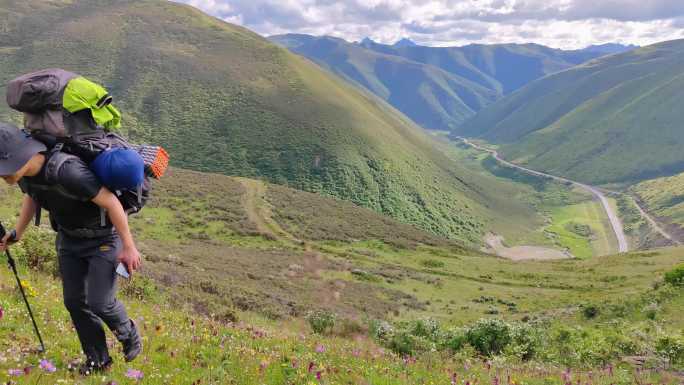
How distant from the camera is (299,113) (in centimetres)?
13225

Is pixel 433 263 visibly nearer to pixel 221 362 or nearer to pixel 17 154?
pixel 221 362

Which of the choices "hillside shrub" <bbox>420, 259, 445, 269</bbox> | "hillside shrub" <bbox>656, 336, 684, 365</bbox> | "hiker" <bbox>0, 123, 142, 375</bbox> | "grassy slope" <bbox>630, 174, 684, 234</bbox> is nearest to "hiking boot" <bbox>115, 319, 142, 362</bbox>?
"hiker" <bbox>0, 123, 142, 375</bbox>

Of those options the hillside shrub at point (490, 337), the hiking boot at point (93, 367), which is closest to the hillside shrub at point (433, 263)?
the hillside shrub at point (490, 337)

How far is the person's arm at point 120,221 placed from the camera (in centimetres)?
456

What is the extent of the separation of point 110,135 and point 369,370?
447 cm

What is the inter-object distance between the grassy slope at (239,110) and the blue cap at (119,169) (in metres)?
102

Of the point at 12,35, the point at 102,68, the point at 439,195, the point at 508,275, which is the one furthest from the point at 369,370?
the point at 12,35

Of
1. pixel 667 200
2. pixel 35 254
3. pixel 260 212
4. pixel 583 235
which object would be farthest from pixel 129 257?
pixel 667 200

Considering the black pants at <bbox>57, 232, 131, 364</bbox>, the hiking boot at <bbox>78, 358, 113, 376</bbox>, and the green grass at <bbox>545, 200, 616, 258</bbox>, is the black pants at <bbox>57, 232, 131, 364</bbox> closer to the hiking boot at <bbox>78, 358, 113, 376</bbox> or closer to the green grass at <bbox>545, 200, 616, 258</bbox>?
the hiking boot at <bbox>78, 358, 113, 376</bbox>

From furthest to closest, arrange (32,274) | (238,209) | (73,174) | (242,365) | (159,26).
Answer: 1. (159,26)
2. (238,209)
3. (32,274)
4. (242,365)
5. (73,174)

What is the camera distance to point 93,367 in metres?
5.30

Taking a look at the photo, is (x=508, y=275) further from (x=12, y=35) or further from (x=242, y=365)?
(x=12, y=35)

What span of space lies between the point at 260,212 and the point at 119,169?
62010mm

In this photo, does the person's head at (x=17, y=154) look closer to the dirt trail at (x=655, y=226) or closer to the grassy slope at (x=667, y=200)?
the dirt trail at (x=655, y=226)
